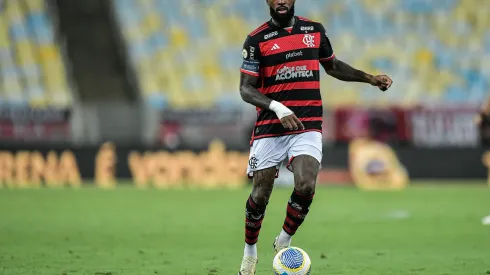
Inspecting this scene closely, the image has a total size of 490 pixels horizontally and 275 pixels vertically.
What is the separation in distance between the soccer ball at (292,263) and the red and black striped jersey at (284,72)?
3.43 feet

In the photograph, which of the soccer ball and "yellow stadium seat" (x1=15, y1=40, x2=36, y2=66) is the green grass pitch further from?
"yellow stadium seat" (x1=15, y1=40, x2=36, y2=66)

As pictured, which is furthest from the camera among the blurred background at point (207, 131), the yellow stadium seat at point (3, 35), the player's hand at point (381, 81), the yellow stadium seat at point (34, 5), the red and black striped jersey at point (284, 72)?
the yellow stadium seat at point (34, 5)

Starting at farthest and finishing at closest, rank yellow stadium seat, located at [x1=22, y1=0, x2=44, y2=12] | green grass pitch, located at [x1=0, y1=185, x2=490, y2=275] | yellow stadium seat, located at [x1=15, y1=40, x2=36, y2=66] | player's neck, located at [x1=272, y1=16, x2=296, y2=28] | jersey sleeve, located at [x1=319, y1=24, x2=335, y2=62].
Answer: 1. yellow stadium seat, located at [x1=22, y1=0, x2=44, y2=12]
2. yellow stadium seat, located at [x1=15, y1=40, x2=36, y2=66]
3. green grass pitch, located at [x1=0, y1=185, x2=490, y2=275]
4. jersey sleeve, located at [x1=319, y1=24, x2=335, y2=62]
5. player's neck, located at [x1=272, y1=16, x2=296, y2=28]

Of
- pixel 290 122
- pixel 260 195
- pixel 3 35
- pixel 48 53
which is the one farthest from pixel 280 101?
pixel 3 35

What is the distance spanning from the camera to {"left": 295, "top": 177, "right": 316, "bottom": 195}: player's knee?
719cm

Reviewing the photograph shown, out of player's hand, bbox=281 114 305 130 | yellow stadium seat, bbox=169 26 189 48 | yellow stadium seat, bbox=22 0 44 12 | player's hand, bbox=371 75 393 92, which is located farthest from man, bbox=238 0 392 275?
yellow stadium seat, bbox=22 0 44 12

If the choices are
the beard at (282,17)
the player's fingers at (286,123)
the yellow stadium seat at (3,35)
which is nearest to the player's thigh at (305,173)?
the player's fingers at (286,123)

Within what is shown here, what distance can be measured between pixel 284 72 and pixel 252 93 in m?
0.38

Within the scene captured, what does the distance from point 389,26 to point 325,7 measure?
213 centimetres

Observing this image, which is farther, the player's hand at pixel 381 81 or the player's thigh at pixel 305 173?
the player's hand at pixel 381 81

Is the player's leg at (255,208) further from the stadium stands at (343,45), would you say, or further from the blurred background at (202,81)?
the stadium stands at (343,45)

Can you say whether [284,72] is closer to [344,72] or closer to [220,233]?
[344,72]

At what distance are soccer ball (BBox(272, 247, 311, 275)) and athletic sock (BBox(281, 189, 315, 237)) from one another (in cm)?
41

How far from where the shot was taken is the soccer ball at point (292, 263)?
7031 millimetres
